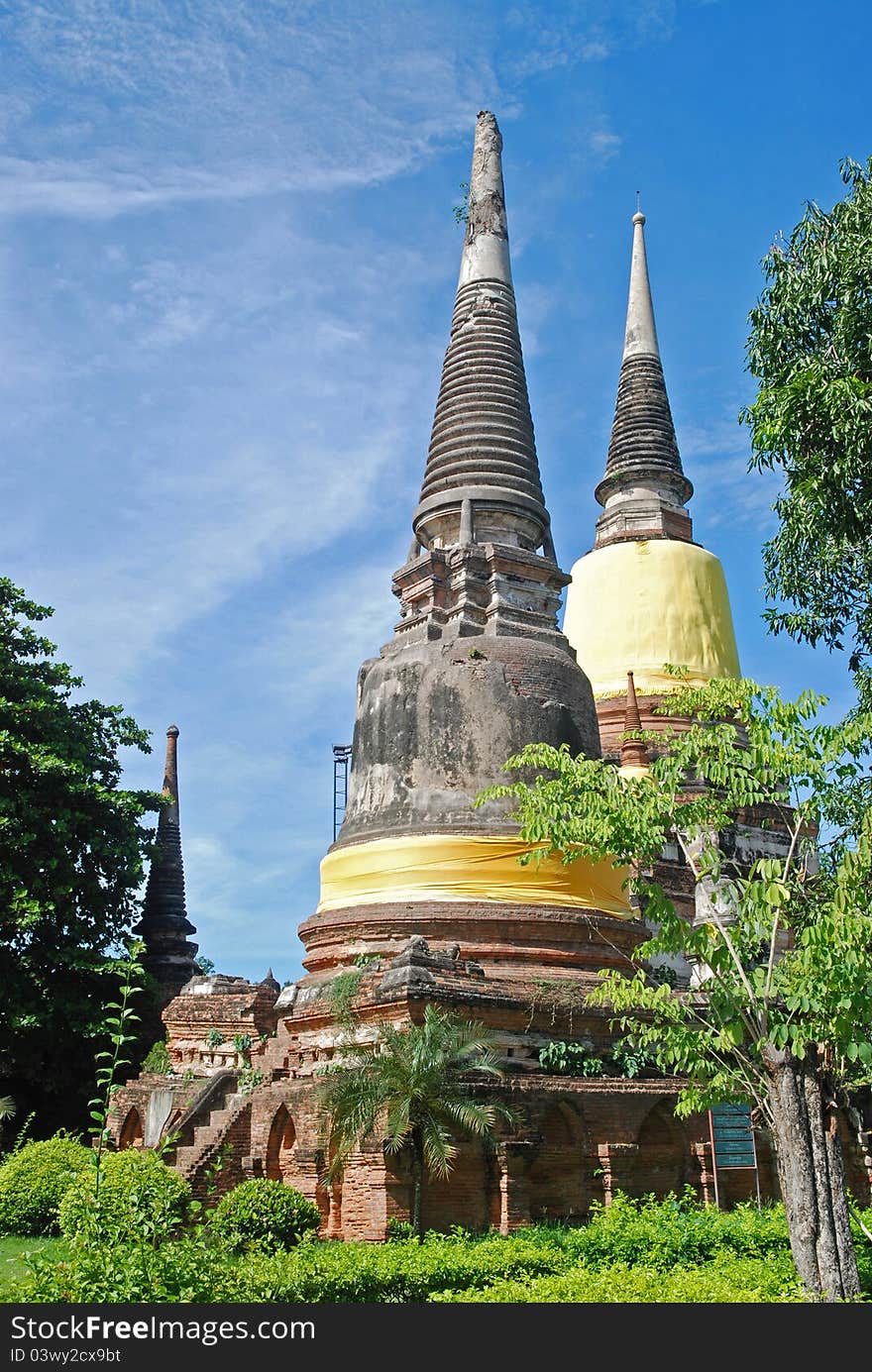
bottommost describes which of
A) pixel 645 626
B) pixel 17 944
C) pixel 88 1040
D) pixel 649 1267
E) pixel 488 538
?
pixel 649 1267

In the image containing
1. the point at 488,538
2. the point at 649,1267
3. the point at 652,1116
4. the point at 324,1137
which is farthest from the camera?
the point at 488,538

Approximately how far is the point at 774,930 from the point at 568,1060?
16.8 feet

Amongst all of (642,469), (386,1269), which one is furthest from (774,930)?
(642,469)

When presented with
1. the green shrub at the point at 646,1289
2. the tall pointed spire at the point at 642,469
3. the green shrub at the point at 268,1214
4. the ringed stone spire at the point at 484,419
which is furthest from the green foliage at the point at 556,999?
the tall pointed spire at the point at 642,469

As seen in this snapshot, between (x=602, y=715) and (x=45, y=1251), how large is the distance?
20.6 m

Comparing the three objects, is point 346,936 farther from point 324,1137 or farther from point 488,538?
point 488,538

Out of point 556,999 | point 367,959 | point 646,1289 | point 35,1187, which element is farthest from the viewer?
point 35,1187

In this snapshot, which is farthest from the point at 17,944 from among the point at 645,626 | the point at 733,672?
the point at 733,672

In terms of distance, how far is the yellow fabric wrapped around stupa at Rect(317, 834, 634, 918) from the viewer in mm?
15547

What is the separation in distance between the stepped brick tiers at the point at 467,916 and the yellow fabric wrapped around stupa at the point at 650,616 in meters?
5.37

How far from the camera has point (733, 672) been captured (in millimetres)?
28984

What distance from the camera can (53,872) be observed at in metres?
22.2

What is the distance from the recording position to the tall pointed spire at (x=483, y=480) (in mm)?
18859

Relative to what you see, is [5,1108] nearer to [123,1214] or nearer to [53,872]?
[53,872]
